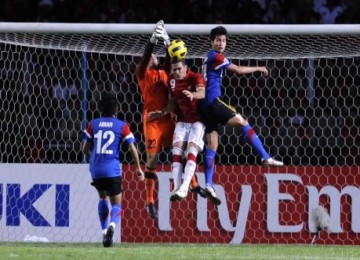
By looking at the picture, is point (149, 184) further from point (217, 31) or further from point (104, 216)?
point (217, 31)

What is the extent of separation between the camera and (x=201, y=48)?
45.3 ft

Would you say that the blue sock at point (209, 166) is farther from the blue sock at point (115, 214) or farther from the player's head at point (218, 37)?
the player's head at point (218, 37)

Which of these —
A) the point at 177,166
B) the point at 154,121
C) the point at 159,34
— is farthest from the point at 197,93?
the point at 154,121

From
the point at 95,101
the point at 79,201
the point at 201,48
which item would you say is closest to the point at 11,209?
the point at 79,201

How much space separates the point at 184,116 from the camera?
12.1m

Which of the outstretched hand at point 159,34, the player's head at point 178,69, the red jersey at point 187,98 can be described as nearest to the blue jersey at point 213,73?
the red jersey at point 187,98

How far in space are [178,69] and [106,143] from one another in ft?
3.48

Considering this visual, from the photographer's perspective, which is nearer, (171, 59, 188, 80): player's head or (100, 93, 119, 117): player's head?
(100, 93, 119, 117): player's head

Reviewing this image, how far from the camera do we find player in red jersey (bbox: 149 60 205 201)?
39.5ft

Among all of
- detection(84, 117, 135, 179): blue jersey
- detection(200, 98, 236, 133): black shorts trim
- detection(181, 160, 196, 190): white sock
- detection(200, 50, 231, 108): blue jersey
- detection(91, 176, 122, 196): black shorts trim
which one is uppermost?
detection(200, 50, 231, 108): blue jersey

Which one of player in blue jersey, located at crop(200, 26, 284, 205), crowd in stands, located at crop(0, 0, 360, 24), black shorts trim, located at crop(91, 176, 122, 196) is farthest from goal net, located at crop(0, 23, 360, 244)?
crowd in stands, located at crop(0, 0, 360, 24)

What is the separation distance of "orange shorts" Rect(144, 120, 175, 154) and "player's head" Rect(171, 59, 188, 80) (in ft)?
2.40

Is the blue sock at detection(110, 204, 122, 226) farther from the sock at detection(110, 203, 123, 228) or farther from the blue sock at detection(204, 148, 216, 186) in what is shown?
the blue sock at detection(204, 148, 216, 186)

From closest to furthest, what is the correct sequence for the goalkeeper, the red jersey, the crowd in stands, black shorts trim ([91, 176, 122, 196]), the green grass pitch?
the green grass pitch → black shorts trim ([91, 176, 122, 196]) → the red jersey → the goalkeeper → the crowd in stands
